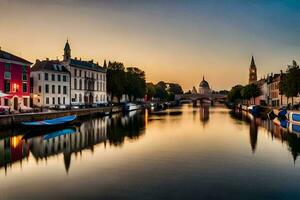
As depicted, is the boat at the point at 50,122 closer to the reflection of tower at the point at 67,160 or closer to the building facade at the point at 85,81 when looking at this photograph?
the reflection of tower at the point at 67,160

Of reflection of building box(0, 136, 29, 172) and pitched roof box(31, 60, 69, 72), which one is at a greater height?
pitched roof box(31, 60, 69, 72)

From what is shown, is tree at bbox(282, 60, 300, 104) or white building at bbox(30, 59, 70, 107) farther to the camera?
white building at bbox(30, 59, 70, 107)

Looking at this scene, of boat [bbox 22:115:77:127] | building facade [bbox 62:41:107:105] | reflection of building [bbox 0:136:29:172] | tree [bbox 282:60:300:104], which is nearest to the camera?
reflection of building [bbox 0:136:29:172]

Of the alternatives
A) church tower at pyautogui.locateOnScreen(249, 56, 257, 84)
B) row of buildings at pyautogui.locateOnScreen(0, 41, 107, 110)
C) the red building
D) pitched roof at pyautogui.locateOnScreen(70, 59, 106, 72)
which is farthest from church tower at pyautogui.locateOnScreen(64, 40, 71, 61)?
church tower at pyautogui.locateOnScreen(249, 56, 257, 84)

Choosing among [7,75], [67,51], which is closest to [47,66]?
[67,51]

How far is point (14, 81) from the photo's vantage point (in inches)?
1756

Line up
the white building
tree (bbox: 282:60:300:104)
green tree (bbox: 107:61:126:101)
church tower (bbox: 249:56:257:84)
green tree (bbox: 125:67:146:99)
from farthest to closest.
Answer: church tower (bbox: 249:56:257:84)
green tree (bbox: 125:67:146:99)
green tree (bbox: 107:61:126:101)
the white building
tree (bbox: 282:60:300:104)

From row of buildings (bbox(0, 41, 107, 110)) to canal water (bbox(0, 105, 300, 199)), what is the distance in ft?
52.0

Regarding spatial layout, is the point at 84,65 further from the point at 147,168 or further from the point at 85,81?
the point at 147,168

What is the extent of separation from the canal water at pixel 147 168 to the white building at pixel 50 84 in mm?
27459

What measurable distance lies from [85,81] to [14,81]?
87.5ft

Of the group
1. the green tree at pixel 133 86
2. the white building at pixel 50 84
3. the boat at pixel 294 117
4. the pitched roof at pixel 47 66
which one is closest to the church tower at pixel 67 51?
the white building at pixel 50 84

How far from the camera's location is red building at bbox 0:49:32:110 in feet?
139

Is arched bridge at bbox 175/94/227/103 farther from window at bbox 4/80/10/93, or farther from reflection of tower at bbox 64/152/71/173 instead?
reflection of tower at bbox 64/152/71/173
